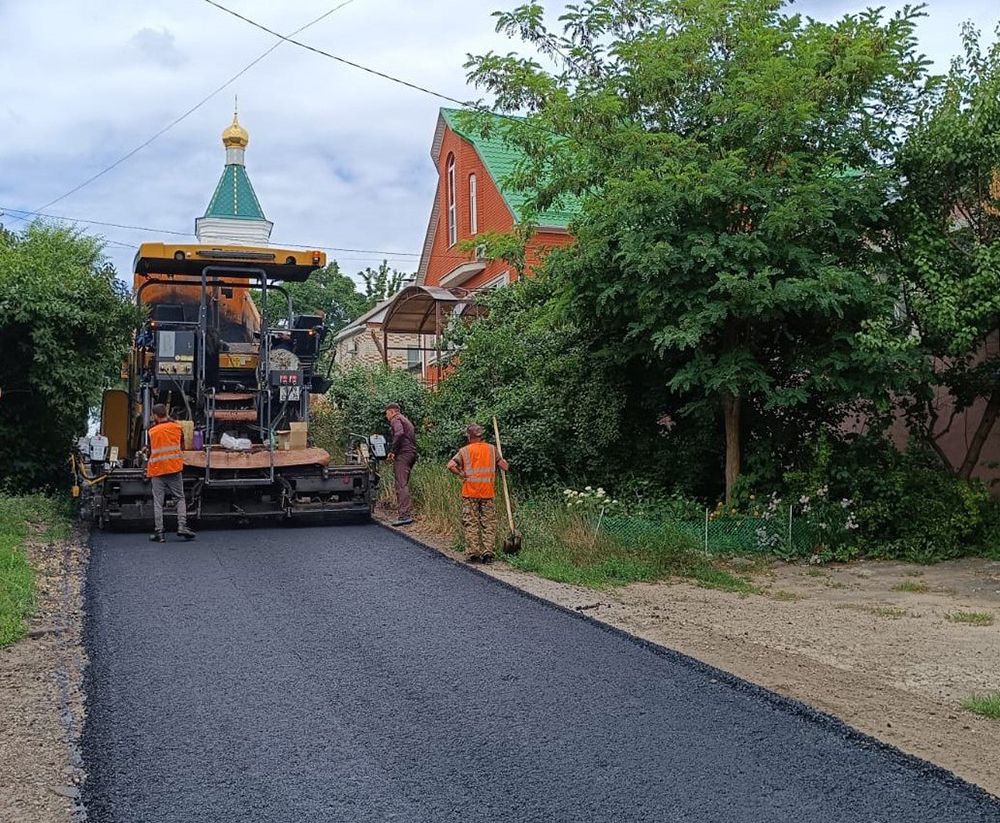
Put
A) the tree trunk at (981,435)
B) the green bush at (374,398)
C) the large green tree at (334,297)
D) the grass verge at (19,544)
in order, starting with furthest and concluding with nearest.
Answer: the large green tree at (334,297) < the green bush at (374,398) < the tree trunk at (981,435) < the grass verge at (19,544)

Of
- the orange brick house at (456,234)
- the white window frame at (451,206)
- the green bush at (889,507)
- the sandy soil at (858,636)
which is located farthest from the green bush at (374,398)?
the green bush at (889,507)

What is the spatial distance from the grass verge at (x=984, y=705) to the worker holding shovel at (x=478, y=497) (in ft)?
17.7

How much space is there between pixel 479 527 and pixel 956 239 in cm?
587

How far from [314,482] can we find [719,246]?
538cm

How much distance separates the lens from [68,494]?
16.1m

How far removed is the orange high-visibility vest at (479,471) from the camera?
11.3 metres

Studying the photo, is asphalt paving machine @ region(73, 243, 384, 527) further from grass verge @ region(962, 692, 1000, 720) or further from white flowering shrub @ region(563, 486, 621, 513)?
grass verge @ region(962, 692, 1000, 720)

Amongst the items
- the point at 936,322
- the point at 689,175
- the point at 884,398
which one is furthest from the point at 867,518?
the point at 689,175

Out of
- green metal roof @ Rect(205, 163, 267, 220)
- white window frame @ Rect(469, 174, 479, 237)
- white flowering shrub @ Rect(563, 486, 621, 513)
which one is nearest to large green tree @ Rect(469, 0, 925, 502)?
white flowering shrub @ Rect(563, 486, 621, 513)

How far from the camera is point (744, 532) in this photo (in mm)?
12234

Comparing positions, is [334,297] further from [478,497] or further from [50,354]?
[478,497]

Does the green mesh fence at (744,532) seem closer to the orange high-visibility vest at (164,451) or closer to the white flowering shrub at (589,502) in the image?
the white flowering shrub at (589,502)

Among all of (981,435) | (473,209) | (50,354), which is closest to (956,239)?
(981,435)

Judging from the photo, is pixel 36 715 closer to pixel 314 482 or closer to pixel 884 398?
pixel 314 482
